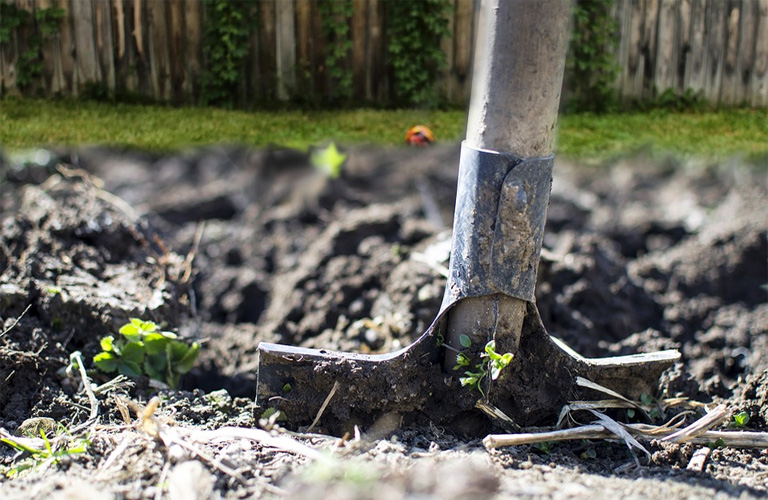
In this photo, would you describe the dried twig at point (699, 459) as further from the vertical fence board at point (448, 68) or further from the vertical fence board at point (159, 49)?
the vertical fence board at point (159, 49)

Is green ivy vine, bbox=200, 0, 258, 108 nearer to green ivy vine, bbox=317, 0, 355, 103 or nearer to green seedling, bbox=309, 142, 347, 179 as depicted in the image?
green ivy vine, bbox=317, 0, 355, 103

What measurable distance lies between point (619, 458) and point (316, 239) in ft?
6.80

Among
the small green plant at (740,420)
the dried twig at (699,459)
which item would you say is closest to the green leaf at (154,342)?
the dried twig at (699,459)

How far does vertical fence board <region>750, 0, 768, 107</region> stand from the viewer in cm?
298

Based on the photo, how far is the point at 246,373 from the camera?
2.54 metres

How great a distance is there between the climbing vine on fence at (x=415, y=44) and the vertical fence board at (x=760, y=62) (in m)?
1.30

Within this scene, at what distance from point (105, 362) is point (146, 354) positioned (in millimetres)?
128

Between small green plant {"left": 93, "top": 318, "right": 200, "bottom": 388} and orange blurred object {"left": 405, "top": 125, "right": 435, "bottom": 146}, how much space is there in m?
Result: 1.33

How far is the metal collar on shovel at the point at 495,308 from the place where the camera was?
1.70 metres

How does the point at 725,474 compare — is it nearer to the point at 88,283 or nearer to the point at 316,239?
the point at 88,283

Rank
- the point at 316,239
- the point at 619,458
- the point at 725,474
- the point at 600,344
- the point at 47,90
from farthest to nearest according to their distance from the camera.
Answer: the point at 316,239
the point at 600,344
the point at 47,90
the point at 619,458
the point at 725,474

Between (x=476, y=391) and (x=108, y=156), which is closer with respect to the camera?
(x=476, y=391)

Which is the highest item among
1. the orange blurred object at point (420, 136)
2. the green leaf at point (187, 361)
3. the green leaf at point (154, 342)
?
the orange blurred object at point (420, 136)

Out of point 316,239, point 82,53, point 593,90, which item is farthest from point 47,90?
point 593,90
